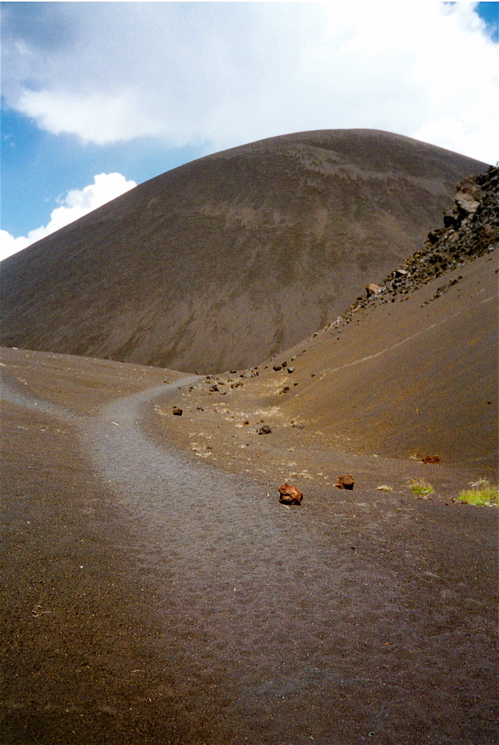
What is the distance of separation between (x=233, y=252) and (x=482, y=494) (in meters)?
48.2

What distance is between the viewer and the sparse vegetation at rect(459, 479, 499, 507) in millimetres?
6475

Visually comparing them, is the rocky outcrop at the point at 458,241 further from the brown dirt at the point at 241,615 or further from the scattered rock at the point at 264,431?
the brown dirt at the point at 241,615

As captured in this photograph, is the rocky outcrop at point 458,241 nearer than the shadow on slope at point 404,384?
No

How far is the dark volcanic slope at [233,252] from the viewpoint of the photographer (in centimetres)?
4431

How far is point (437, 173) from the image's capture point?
6512cm

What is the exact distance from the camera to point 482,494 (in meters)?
6.74

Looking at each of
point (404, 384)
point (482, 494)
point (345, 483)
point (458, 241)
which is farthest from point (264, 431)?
point (458, 241)

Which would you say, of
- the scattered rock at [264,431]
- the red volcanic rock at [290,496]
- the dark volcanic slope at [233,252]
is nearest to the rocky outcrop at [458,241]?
the scattered rock at [264,431]

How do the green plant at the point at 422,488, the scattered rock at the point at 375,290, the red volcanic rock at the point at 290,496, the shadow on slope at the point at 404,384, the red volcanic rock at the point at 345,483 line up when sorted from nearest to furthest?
the red volcanic rock at the point at 290,496 < the green plant at the point at 422,488 < the red volcanic rock at the point at 345,483 < the shadow on slope at the point at 404,384 < the scattered rock at the point at 375,290

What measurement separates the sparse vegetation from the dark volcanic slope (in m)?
32.5

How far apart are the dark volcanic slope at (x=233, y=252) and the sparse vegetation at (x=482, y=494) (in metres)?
32.5

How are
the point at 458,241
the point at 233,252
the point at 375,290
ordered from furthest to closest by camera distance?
1. the point at 233,252
2. the point at 375,290
3. the point at 458,241

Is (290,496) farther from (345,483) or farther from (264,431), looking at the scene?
(264,431)

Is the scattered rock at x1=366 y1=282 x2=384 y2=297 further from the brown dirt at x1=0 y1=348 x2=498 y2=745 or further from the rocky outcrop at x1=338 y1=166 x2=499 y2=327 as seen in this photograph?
the brown dirt at x1=0 y1=348 x2=498 y2=745
